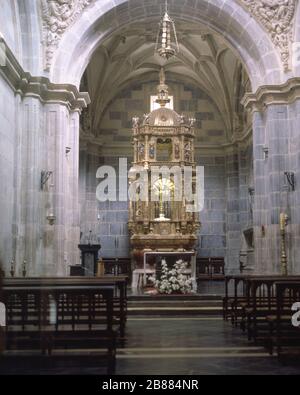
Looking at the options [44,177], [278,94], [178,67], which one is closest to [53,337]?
[44,177]

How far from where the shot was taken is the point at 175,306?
1289 centimetres

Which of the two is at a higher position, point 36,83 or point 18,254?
point 36,83

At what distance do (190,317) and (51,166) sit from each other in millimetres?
5254

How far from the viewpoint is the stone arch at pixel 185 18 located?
15.2 m

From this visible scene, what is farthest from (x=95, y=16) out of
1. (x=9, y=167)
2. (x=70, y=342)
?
(x=70, y=342)

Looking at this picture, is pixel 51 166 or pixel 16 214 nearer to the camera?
pixel 16 214

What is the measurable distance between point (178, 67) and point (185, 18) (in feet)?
22.3

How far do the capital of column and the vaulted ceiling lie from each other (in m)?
5.26

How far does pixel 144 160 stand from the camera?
65.0ft

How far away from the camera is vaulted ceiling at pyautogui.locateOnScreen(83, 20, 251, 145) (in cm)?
2098

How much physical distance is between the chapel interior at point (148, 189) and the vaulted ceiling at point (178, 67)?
0.22 feet

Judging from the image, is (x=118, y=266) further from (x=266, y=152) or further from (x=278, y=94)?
(x=278, y=94)
